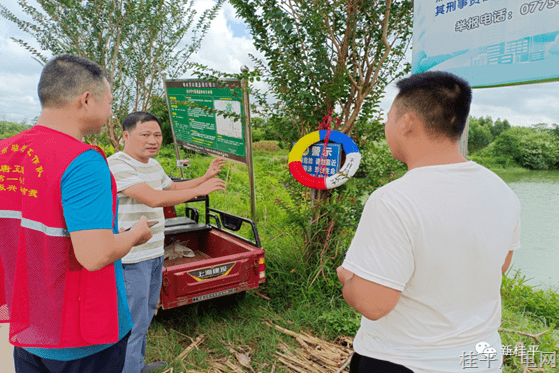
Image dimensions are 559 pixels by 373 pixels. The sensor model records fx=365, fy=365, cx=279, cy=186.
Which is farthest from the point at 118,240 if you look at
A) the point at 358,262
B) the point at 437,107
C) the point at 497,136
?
the point at 497,136

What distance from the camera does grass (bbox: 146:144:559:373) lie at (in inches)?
118

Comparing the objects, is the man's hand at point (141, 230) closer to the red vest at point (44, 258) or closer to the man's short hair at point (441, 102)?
the red vest at point (44, 258)

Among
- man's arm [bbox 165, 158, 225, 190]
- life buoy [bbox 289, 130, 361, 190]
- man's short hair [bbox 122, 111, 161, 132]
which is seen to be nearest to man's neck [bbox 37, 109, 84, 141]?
man's short hair [bbox 122, 111, 161, 132]

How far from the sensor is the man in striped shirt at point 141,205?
242 cm

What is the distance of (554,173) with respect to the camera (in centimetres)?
438

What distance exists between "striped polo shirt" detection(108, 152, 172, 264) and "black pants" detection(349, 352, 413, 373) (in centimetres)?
170

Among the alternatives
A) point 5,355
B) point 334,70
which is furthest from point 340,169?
point 5,355

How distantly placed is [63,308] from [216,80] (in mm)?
3040

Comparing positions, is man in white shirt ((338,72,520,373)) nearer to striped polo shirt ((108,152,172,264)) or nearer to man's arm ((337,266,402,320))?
man's arm ((337,266,402,320))

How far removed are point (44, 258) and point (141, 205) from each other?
1188 mm

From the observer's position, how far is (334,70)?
11.9ft

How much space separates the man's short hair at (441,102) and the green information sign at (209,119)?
293cm

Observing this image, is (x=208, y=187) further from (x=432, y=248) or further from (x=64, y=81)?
(x=432, y=248)

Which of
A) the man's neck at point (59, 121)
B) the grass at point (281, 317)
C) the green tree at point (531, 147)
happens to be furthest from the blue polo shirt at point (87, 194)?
the green tree at point (531, 147)
